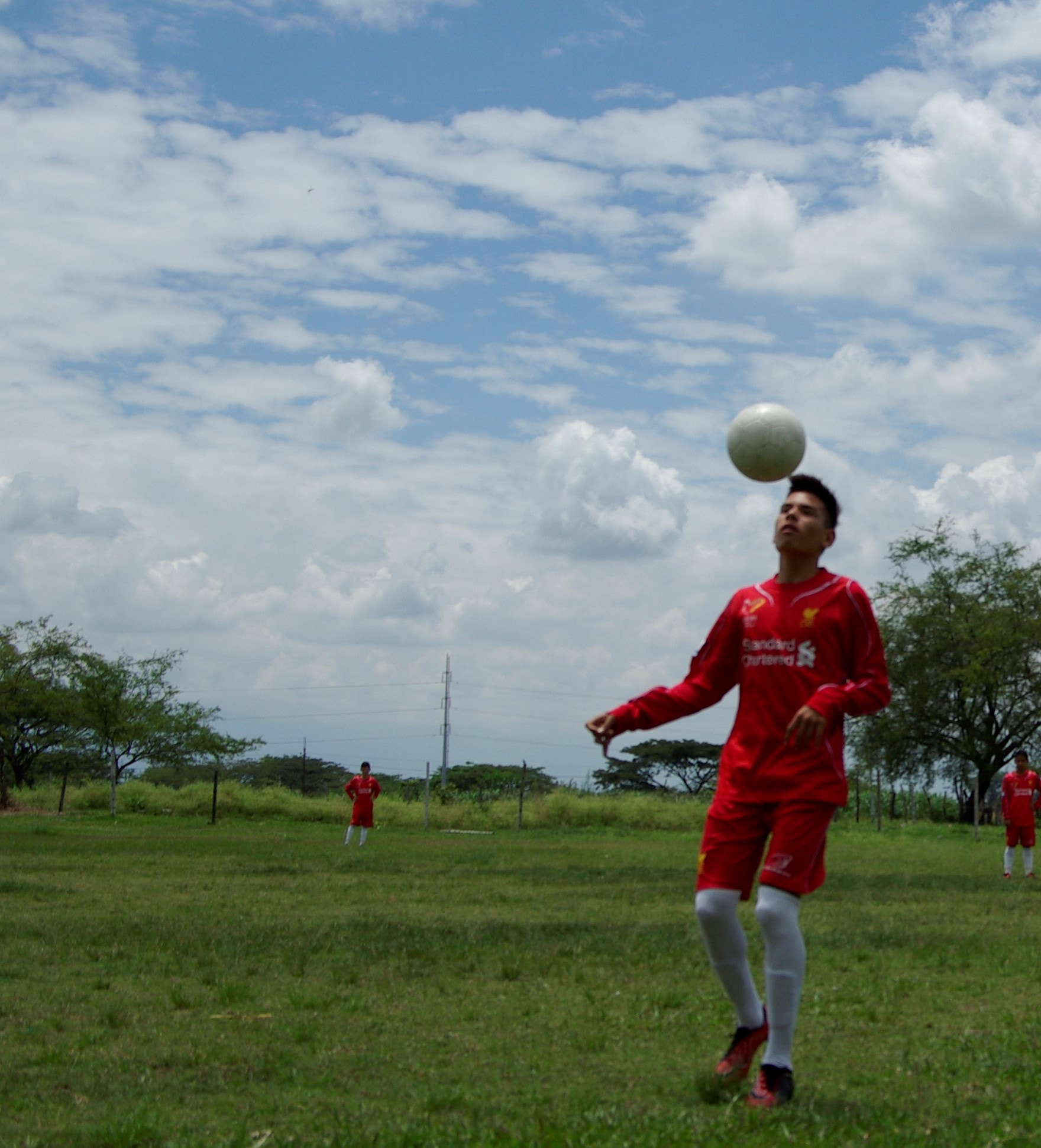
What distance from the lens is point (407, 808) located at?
44344mm

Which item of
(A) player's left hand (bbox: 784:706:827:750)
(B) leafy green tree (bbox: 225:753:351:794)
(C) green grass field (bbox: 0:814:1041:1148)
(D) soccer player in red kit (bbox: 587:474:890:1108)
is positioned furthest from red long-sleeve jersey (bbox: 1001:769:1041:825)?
(B) leafy green tree (bbox: 225:753:351:794)

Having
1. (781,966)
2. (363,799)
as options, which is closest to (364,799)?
(363,799)

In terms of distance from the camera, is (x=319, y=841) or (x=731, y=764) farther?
(x=319, y=841)

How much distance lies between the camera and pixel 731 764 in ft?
18.2

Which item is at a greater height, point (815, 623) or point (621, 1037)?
point (815, 623)

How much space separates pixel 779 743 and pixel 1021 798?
60.7ft

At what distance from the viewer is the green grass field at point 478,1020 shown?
199 inches

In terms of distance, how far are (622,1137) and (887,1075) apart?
1.77 metres

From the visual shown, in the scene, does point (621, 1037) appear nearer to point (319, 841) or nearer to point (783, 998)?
point (783, 998)

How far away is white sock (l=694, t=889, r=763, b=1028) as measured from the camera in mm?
5461

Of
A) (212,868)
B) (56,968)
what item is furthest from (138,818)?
(56,968)

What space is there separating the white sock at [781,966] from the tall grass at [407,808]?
37134 mm

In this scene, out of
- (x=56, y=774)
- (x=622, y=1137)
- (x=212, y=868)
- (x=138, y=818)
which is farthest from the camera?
(x=56, y=774)

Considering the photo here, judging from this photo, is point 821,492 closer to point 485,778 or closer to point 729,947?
point 729,947
